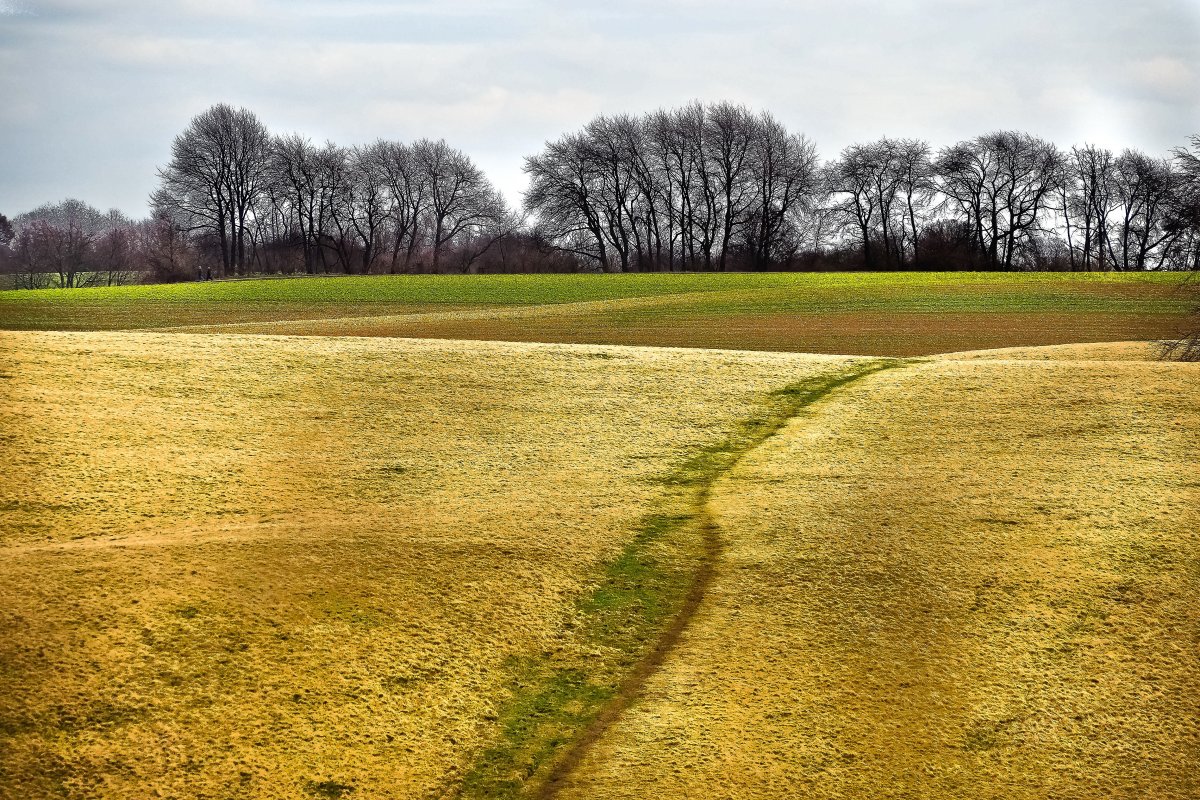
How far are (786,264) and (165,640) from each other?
67.0m

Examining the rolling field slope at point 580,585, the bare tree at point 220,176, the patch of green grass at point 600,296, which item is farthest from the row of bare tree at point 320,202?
the rolling field slope at point 580,585

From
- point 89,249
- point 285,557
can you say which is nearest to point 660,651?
point 285,557

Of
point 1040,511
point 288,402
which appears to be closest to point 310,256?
point 288,402

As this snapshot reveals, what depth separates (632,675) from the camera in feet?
17.5

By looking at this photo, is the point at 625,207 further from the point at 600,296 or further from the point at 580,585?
the point at 580,585

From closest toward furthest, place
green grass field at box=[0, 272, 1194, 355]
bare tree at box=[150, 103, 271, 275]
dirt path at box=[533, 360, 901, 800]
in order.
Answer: dirt path at box=[533, 360, 901, 800] < green grass field at box=[0, 272, 1194, 355] < bare tree at box=[150, 103, 271, 275]

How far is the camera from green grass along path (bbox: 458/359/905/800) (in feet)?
15.0

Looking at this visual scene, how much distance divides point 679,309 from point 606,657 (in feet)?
100

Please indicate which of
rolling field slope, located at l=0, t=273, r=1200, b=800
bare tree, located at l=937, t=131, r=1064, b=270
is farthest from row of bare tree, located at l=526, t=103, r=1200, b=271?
rolling field slope, located at l=0, t=273, r=1200, b=800

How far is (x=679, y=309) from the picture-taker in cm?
3553

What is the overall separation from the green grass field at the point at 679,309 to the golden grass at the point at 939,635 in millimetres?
13376

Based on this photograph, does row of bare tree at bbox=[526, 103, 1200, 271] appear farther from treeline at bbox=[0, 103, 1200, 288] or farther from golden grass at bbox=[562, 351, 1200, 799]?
golden grass at bbox=[562, 351, 1200, 799]

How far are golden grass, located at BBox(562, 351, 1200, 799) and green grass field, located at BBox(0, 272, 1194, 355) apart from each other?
13376 mm

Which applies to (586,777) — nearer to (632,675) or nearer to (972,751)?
(632,675)
